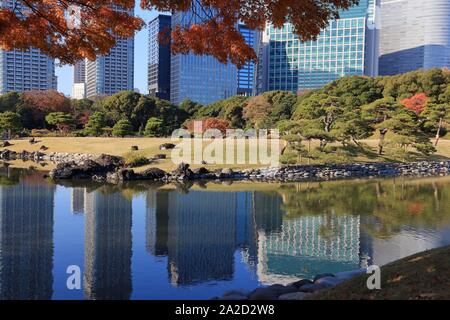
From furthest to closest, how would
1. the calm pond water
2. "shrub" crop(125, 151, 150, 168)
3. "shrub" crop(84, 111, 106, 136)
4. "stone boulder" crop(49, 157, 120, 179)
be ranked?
"shrub" crop(84, 111, 106, 136) → "shrub" crop(125, 151, 150, 168) → "stone boulder" crop(49, 157, 120, 179) → the calm pond water

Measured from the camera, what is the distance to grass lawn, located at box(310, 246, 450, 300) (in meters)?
→ 3.57

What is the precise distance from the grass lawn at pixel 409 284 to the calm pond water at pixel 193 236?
179cm

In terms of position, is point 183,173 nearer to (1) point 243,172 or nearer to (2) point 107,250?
(1) point 243,172

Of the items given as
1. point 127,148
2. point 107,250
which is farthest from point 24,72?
point 107,250

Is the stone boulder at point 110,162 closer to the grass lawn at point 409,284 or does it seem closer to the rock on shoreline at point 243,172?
the rock on shoreline at point 243,172

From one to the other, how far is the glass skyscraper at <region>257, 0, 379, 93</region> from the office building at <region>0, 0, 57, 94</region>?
34.3 m

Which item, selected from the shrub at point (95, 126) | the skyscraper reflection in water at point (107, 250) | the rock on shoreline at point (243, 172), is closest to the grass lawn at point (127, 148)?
the rock on shoreline at point (243, 172)

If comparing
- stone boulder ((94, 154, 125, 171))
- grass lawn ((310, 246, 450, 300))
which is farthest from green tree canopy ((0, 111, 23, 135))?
grass lawn ((310, 246, 450, 300))

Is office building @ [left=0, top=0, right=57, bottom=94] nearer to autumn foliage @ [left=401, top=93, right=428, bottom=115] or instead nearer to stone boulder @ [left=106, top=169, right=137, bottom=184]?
stone boulder @ [left=106, top=169, right=137, bottom=184]

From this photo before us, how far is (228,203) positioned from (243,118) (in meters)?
26.3

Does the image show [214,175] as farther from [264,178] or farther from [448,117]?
[448,117]

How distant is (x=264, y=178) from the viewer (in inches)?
717

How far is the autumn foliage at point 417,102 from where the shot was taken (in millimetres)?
30828
